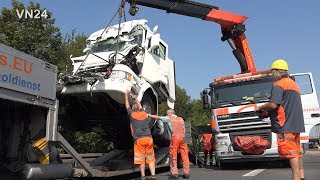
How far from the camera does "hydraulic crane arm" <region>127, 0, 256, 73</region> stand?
43.7 ft

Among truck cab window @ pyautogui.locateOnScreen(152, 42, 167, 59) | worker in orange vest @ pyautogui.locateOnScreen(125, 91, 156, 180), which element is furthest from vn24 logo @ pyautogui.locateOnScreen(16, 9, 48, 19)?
worker in orange vest @ pyautogui.locateOnScreen(125, 91, 156, 180)

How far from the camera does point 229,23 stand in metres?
14.0

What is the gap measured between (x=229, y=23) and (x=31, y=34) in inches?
375

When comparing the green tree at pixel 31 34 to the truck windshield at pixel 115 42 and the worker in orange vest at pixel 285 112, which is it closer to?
the truck windshield at pixel 115 42

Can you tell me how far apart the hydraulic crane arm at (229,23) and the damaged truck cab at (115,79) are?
270cm

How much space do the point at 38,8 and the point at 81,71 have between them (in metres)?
13.7

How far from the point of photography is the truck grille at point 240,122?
11094 millimetres

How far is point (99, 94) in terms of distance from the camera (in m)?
8.58

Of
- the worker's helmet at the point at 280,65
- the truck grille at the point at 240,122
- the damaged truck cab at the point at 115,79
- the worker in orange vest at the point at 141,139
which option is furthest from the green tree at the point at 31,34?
the worker's helmet at the point at 280,65

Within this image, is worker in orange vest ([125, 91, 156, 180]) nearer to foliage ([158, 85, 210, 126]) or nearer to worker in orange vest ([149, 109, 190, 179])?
worker in orange vest ([149, 109, 190, 179])

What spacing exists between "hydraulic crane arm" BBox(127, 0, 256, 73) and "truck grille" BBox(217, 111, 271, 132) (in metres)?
2.99

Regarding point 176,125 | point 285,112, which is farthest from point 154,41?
point 285,112

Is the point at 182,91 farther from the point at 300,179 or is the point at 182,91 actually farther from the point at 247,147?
the point at 300,179

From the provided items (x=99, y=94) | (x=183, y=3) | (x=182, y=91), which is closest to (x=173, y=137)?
(x=99, y=94)
